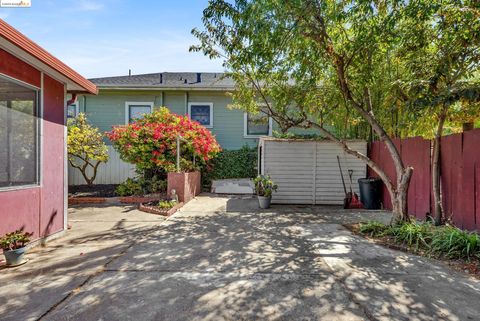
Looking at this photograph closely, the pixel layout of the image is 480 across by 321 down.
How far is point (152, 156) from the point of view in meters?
7.76

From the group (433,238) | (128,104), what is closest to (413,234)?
(433,238)

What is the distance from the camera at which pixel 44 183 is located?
4152 millimetres

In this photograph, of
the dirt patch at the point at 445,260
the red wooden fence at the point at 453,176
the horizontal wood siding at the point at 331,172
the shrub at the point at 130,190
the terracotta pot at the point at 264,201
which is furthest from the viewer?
the shrub at the point at 130,190

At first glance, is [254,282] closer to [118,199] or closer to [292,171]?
[292,171]

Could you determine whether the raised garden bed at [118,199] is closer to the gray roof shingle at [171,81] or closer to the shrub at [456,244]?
the gray roof shingle at [171,81]

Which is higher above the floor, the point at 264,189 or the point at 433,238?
the point at 264,189

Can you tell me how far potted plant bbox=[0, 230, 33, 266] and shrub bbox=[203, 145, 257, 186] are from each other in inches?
269

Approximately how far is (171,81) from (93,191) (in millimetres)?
5641

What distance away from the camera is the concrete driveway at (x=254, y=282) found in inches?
89.6

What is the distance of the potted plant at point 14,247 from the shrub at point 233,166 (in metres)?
6.82

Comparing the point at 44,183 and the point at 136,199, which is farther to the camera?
the point at 136,199

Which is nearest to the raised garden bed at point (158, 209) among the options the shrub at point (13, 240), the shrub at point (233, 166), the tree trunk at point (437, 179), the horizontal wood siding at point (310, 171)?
the horizontal wood siding at point (310, 171)

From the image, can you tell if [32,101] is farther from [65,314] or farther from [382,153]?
[382,153]

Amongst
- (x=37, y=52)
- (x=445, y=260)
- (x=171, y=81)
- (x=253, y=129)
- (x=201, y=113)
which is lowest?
(x=445, y=260)
